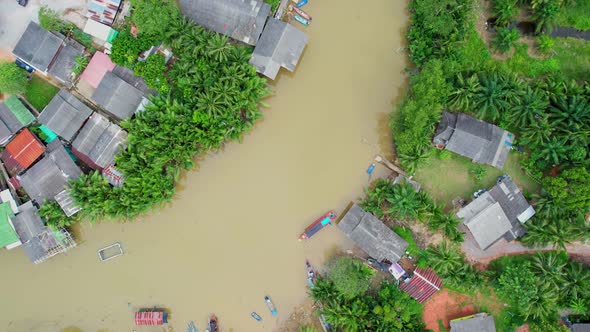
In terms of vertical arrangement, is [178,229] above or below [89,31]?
below

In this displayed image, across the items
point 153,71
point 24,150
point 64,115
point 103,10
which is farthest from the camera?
point 103,10

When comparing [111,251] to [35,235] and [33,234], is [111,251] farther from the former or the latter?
[33,234]

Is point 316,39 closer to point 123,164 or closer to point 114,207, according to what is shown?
point 123,164

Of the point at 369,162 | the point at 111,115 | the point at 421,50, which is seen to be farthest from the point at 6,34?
the point at 421,50

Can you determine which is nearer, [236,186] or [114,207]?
[114,207]

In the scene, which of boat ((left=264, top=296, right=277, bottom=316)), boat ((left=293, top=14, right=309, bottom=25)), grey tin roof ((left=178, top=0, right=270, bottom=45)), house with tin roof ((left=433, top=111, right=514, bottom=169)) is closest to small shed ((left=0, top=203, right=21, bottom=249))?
boat ((left=264, top=296, right=277, bottom=316))

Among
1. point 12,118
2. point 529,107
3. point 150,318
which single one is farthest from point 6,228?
point 529,107
